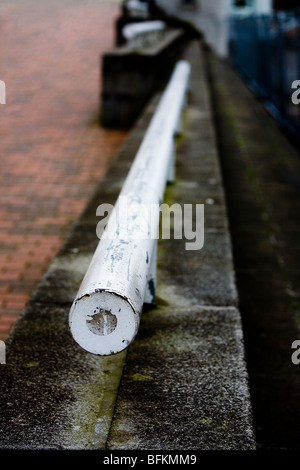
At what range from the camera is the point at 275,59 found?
11.3m

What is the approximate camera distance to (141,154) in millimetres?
2674

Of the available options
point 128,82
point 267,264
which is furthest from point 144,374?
point 128,82

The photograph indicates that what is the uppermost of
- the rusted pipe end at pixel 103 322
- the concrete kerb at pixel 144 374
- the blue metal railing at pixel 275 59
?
the rusted pipe end at pixel 103 322

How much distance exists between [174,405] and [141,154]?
1.24m

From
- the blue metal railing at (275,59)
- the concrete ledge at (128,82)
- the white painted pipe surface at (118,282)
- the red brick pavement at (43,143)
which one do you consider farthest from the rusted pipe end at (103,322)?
the blue metal railing at (275,59)

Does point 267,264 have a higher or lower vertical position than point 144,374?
lower

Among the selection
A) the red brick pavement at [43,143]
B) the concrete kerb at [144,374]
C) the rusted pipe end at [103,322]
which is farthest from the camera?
the red brick pavement at [43,143]

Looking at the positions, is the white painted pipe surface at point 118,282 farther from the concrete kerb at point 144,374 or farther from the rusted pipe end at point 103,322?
the concrete kerb at point 144,374

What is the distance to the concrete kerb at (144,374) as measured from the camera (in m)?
1.65

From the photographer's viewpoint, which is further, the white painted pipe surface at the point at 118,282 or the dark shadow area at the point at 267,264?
the dark shadow area at the point at 267,264

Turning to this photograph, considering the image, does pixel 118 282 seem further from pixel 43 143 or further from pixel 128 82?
pixel 128 82

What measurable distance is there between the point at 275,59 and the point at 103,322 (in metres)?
10.8

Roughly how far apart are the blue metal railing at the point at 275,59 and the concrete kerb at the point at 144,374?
22.5 ft

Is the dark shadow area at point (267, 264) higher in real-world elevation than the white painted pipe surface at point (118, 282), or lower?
lower
